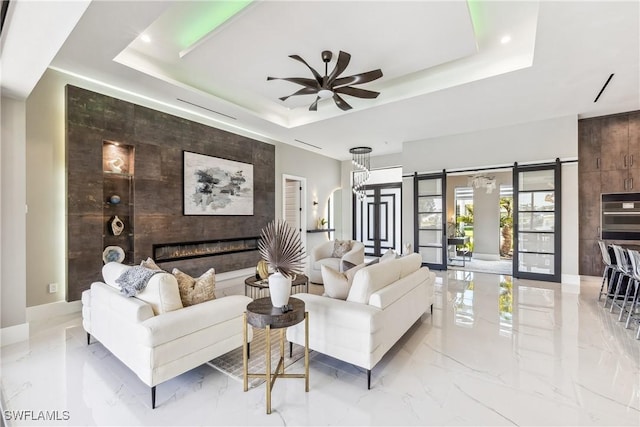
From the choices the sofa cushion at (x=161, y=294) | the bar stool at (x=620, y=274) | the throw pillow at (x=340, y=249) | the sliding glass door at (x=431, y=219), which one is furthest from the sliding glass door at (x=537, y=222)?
the sofa cushion at (x=161, y=294)

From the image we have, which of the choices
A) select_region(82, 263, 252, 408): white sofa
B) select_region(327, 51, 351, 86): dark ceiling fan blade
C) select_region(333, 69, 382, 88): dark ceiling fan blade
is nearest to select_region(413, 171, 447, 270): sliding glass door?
select_region(333, 69, 382, 88): dark ceiling fan blade

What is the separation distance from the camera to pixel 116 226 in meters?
4.49

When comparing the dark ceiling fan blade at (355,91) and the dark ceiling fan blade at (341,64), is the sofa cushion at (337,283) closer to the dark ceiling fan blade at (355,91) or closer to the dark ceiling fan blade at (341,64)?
the dark ceiling fan blade at (341,64)

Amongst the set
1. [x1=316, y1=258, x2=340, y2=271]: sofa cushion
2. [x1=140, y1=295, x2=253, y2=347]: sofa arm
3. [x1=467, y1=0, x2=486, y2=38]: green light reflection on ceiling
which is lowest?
[x1=316, y1=258, x2=340, y2=271]: sofa cushion

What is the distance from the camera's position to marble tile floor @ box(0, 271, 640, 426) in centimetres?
194

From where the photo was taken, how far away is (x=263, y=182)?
6.89 m

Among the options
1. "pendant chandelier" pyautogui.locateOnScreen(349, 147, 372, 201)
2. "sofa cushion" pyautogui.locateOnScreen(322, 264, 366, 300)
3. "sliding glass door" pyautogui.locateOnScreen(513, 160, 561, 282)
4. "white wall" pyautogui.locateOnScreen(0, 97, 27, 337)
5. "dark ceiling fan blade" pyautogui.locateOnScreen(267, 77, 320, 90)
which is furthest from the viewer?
"pendant chandelier" pyautogui.locateOnScreen(349, 147, 372, 201)

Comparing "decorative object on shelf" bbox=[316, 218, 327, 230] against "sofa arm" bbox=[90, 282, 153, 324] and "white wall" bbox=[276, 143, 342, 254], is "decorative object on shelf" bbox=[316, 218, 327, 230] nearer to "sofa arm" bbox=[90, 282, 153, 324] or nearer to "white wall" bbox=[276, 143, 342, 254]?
"white wall" bbox=[276, 143, 342, 254]

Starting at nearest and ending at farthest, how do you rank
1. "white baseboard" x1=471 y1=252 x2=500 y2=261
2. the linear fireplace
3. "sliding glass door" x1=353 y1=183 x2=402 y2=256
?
the linear fireplace < "white baseboard" x1=471 y1=252 x2=500 y2=261 < "sliding glass door" x1=353 y1=183 x2=402 y2=256

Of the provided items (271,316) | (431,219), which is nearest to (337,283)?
(271,316)

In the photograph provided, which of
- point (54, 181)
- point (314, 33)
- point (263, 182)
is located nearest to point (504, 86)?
point (314, 33)

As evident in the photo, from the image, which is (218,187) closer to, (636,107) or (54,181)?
(54,181)

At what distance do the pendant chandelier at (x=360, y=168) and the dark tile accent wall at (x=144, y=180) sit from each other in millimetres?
2578

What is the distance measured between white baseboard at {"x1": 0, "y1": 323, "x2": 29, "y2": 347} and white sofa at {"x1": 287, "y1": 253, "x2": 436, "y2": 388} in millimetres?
2981
